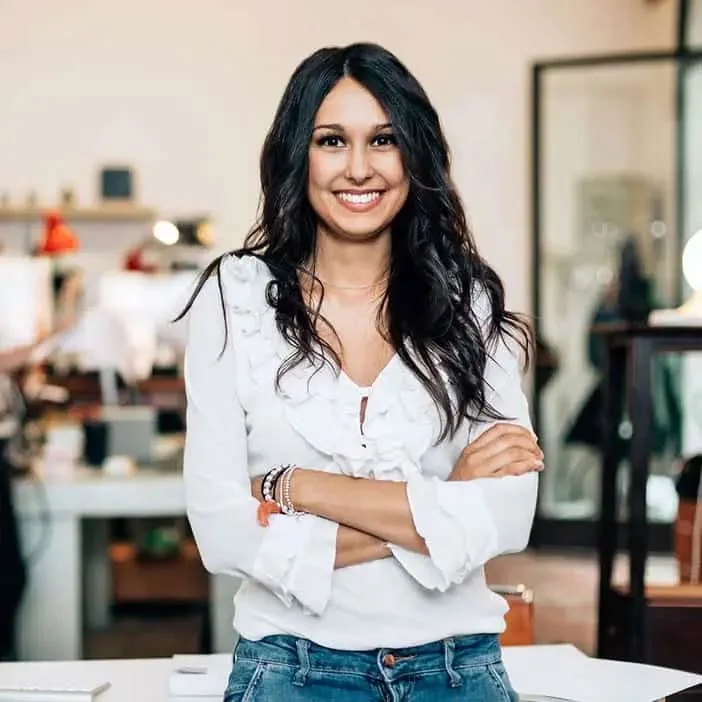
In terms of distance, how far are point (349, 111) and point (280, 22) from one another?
5.15 meters

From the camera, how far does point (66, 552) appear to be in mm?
3598

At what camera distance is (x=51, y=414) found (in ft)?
17.0

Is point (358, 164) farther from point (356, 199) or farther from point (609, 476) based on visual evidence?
point (609, 476)

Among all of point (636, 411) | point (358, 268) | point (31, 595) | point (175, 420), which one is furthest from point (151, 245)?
point (358, 268)

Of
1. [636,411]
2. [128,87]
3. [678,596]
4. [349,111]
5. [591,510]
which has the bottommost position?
[591,510]

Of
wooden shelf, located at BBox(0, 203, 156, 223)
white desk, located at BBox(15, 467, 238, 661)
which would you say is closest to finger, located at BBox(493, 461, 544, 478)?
white desk, located at BBox(15, 467, 238, 661)

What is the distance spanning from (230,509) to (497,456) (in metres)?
0.34

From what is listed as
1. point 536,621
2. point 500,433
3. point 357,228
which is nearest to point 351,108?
point 357,228

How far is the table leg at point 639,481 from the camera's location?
269cm

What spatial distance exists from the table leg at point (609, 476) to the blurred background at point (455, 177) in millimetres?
1442

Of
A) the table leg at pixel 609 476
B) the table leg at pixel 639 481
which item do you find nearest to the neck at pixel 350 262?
the table leg at pixel 639 481

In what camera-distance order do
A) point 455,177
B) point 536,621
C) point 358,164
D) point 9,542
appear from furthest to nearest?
point 455,177 → point 536,621 → point 9,542 → point 358,164

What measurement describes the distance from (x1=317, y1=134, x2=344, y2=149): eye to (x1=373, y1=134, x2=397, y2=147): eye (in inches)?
1.7

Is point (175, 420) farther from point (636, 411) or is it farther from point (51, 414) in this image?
point (636, 411)
